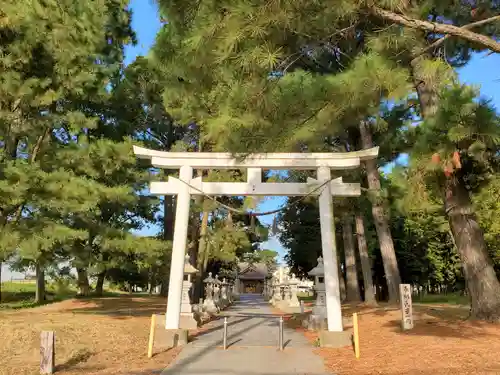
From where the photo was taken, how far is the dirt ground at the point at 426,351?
6.05 m

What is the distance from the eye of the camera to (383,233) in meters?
15.2

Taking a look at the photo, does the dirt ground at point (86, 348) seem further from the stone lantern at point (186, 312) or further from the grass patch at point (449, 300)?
the grass patch at point (449, 300)

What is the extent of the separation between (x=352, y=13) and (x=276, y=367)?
5109 millimetres

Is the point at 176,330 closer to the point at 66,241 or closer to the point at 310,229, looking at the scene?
the point at 66,241

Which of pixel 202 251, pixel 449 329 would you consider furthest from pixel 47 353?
pixel 202 251

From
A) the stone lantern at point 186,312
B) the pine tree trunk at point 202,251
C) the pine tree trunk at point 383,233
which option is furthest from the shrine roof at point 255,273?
the stone lantern at point 186,312

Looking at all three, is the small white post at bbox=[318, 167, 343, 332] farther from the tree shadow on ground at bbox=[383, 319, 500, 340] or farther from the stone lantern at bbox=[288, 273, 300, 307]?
the stone lantern at bbox=[288, 273, 300, 307]

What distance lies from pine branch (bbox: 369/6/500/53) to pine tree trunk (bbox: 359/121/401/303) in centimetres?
989

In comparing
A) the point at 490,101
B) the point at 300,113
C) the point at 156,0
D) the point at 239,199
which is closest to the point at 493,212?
the point at 239,199

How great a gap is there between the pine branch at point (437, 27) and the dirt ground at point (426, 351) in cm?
394

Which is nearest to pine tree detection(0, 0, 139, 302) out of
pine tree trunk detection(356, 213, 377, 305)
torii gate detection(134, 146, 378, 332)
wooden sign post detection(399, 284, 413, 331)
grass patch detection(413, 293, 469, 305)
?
torii gate detection(134, 146, 378, 332)

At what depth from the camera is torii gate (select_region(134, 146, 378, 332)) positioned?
945 cm

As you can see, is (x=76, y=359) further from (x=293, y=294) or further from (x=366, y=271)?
(x=293, y=294)

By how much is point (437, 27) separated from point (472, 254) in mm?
5317
